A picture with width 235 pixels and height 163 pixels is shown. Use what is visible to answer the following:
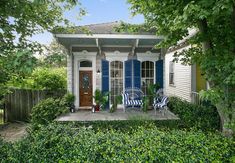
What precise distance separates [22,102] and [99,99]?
5.13m

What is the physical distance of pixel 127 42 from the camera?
12023mm

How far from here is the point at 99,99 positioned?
40.5 feet

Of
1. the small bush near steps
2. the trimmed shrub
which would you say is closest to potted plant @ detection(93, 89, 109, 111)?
the small bush near steps

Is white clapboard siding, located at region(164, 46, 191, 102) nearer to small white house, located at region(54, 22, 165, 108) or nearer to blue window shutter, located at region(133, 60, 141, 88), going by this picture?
small white house, located at region(54, 22, 165, 108)

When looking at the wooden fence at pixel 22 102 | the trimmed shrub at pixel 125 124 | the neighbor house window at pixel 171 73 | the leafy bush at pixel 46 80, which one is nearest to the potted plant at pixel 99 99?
the trimmed shrub at pixel 125 124

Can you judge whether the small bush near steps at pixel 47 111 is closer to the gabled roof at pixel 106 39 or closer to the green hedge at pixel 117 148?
the gabled roof at pixel 106 39

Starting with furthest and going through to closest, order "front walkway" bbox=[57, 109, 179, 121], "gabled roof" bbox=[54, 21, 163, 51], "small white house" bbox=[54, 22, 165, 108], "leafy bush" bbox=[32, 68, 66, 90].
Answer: "leafy bush" bbox=[32, 68, 66, 90], "small white house" bbox=[54, 22, 165, 108], "gabled roof" bbox=[54, 21, 163, 51], "front walkway" bbox=[57, 109, 179, 121]

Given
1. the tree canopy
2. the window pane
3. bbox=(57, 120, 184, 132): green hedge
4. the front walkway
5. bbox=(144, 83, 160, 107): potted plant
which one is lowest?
bbox=(57, 120, 184, 132): green hedge

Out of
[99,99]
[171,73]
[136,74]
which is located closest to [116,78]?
[136,74]

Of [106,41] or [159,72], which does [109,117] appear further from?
[159,72]

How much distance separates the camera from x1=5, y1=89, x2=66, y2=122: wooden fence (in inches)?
565

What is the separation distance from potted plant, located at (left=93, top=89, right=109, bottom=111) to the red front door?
809 millimetres

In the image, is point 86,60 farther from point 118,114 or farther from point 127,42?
point 118,114

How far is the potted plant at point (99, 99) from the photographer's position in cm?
1232
